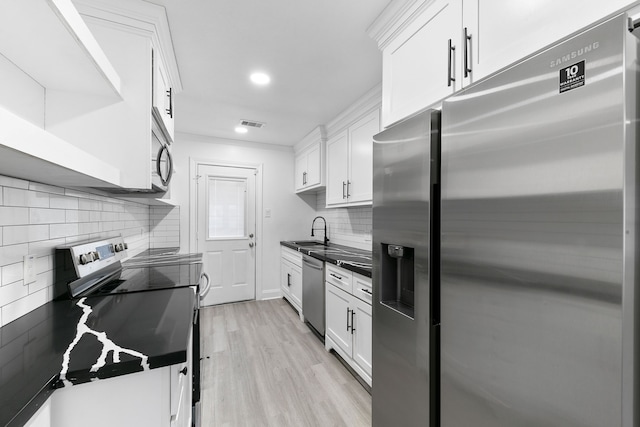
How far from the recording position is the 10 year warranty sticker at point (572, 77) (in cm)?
63

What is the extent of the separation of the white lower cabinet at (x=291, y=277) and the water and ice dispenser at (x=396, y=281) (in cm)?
212

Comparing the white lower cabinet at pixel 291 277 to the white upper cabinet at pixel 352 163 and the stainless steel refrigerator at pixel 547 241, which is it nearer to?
the white upper cabinet at pixel 352 163

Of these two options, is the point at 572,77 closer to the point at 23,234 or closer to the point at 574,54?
the point at 574,54

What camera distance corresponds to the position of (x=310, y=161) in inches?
151

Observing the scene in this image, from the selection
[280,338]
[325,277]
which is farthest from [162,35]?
[280,338]

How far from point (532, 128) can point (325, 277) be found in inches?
85.8

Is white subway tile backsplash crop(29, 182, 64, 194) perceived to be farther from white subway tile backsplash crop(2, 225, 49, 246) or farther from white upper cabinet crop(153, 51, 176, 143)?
white upper cabinet crop(153, 51, 176, 143)

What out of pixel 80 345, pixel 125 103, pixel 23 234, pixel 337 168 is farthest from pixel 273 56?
pixel 80 345

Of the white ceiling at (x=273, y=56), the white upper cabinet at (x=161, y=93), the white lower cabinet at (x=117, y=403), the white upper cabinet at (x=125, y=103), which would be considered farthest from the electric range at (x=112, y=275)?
the white ceiling at (x=273, y=56)

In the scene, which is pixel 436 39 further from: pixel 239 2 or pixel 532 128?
pixel 239 2

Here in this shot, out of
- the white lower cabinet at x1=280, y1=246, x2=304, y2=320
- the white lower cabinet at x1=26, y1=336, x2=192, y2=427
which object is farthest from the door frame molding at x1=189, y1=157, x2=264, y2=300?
the white lower cabinet at x1=26, y1=336, x2=192, y2=427

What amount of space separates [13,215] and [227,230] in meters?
3.03

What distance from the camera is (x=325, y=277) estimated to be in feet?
8.73

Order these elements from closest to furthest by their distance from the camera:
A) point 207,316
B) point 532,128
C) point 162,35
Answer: point 532,128 < point 162,35 < point 207,316
